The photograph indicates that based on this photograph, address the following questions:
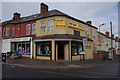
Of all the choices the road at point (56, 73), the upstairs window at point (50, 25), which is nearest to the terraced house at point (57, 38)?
the upstairs window at point (50, 25)

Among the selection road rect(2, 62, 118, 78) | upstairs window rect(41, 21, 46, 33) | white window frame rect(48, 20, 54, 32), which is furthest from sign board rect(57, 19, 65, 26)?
road rect(2, 62, 118, 78)

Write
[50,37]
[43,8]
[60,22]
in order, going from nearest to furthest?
[50,37] < [60,22] < [43,8]

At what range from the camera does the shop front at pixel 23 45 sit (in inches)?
700

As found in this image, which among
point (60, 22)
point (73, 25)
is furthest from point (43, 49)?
point (73, 25)

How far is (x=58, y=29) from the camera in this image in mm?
15727

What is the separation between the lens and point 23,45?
63.1 ft

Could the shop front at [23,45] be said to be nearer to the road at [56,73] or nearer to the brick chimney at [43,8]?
the brick chimney at [43,8]

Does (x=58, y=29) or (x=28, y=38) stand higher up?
(x=58, y=29)

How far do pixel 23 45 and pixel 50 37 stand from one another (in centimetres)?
712

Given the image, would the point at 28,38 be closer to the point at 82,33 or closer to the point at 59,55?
the point at 59,55

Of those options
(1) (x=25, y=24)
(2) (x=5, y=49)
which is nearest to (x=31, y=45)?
(1) (x=25, y=24)

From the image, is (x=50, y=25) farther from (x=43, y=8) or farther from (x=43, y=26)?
(x=43, y=8)

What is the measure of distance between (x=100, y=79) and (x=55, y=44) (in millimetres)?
9770

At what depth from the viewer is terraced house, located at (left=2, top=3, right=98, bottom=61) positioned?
15402 mm
